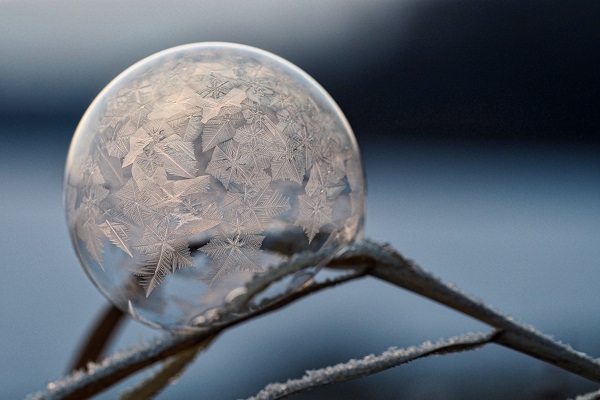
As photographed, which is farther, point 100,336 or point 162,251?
point 100,336

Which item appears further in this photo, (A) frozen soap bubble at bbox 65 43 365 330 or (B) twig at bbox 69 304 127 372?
(B) twig at bbox 69 304 127 372

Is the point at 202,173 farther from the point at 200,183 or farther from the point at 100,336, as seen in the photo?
the point at 100,336

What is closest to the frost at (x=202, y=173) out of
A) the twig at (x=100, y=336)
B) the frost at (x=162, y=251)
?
the frost at (x=162, y=251)

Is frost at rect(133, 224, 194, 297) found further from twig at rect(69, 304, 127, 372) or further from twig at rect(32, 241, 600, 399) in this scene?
twig at rect(69, 304, 127, 372)

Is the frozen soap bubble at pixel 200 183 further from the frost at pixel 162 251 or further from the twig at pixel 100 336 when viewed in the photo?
the twig at pixel 100 336

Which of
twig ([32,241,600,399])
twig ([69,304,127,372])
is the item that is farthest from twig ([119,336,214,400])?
twig ([69,304,127,372])

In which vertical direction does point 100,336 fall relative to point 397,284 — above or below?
below

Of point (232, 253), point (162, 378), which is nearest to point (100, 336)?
point (162, 378)

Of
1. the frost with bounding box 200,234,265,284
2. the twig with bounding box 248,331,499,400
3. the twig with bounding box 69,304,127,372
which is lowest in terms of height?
the twig with bounding box 69,304,127,372
